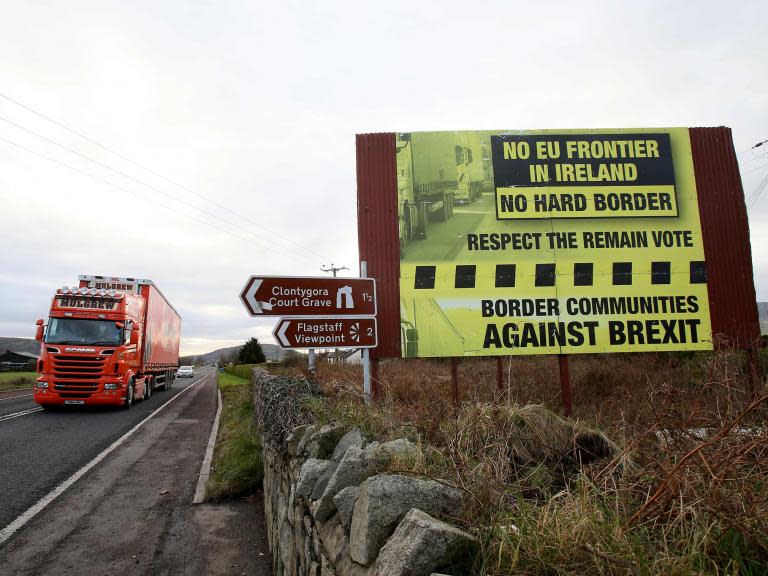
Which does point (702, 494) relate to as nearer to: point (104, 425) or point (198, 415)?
point (104, 425)

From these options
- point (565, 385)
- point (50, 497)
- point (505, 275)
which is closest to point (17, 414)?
point (50, 497)

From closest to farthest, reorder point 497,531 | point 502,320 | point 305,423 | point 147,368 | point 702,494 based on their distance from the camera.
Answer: point 497,531 < point 702,494 < point 305,423 < point 502,320 < point 147,368

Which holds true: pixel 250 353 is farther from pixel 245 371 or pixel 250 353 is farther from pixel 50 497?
pixel 50 497

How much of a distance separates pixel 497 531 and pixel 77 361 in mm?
15057

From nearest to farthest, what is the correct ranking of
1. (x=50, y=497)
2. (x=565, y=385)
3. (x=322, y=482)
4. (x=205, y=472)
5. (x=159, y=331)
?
(x=322, y=482) < (x=50, y=497) < (x=205, y=472) < (x=565, y=385) < (x=159, y=331)

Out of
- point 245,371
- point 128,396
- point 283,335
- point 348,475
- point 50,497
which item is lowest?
point 50,497

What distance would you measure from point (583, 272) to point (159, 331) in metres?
18.7

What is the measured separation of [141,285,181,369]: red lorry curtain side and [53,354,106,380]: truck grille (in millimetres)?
3822

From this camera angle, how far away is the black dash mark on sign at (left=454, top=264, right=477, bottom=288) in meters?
7.61

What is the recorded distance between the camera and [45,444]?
880 centimetres

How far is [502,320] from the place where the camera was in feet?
24.7

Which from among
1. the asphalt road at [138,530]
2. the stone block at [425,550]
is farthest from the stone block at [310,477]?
the asphalt road at [138,530]

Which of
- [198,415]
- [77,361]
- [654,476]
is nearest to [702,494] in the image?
[654,476]

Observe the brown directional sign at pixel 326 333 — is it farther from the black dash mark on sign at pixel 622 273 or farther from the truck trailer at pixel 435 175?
the black dash mark on sign at pixel 622 273
